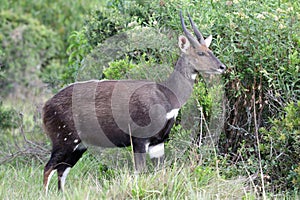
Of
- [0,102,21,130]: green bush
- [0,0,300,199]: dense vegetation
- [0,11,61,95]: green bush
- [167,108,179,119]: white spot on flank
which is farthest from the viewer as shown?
[0,11,61,95]: green bush

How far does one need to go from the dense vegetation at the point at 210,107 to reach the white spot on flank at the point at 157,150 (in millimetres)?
159

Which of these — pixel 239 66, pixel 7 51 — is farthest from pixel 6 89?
pixel 239 66

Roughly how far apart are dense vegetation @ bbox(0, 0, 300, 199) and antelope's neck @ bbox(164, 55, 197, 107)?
20 centimetres

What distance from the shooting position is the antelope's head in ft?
22.2

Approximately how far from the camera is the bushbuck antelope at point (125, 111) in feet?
22.1

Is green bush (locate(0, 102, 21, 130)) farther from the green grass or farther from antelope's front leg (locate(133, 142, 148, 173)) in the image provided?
antelope's front leg (locate(133, 142, 148, 173))

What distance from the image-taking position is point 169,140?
7309 millimetres

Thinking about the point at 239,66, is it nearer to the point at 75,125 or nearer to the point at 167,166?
the point at 167,166

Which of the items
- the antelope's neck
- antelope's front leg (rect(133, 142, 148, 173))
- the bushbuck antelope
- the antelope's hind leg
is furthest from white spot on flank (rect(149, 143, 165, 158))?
the antelope's hind leg

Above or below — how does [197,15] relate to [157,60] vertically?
above

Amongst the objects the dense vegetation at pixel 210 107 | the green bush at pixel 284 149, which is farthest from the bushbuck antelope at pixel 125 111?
the green bush at pixel 284 149

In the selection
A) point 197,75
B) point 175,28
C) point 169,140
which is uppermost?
point 175,28

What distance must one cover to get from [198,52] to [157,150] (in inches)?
46.4

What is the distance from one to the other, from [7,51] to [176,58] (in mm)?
6125
